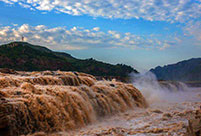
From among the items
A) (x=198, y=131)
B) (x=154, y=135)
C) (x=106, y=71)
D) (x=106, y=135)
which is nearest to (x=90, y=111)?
(x=106, y=135)

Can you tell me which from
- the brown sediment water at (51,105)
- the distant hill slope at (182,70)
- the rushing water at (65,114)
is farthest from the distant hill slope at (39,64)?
the rushing water at (65,114)

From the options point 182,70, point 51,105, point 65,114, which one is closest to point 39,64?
point 65,114

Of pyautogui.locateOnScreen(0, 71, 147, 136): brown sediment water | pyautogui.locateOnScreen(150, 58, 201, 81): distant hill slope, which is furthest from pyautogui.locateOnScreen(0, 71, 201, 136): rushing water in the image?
pyautogui.locateOnScreen(150, 58, 201, 81): distant hill slope

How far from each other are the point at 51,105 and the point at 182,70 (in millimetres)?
126199

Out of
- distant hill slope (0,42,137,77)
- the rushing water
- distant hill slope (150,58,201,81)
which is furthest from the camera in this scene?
distant hill slope (150,58,201,81)

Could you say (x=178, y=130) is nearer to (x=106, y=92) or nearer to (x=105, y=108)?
(x=105, y=108)

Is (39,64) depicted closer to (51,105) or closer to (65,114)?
(65,114)

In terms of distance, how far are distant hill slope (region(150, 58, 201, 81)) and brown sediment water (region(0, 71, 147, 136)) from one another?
4224 inches

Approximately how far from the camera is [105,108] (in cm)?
1459

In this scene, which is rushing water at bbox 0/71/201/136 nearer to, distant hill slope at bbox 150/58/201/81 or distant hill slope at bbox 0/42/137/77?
distant hill slope at bbox 0/42/137/77

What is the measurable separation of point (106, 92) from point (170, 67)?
122 meters

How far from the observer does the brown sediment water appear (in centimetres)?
848

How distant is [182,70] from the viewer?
12525 cm

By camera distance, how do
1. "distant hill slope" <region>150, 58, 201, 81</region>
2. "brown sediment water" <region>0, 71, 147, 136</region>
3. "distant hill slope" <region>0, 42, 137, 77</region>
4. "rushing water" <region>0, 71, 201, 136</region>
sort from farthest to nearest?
A: "distant hill slope" <region>150, 58, 201, 81</region> < "distant hill slope" <region>0, 42, 137, 77</region> < "rushing water" <region>0, 71, 201, 136</region> < "brown sediment water" <region>0, 71, 147, 136</region>
